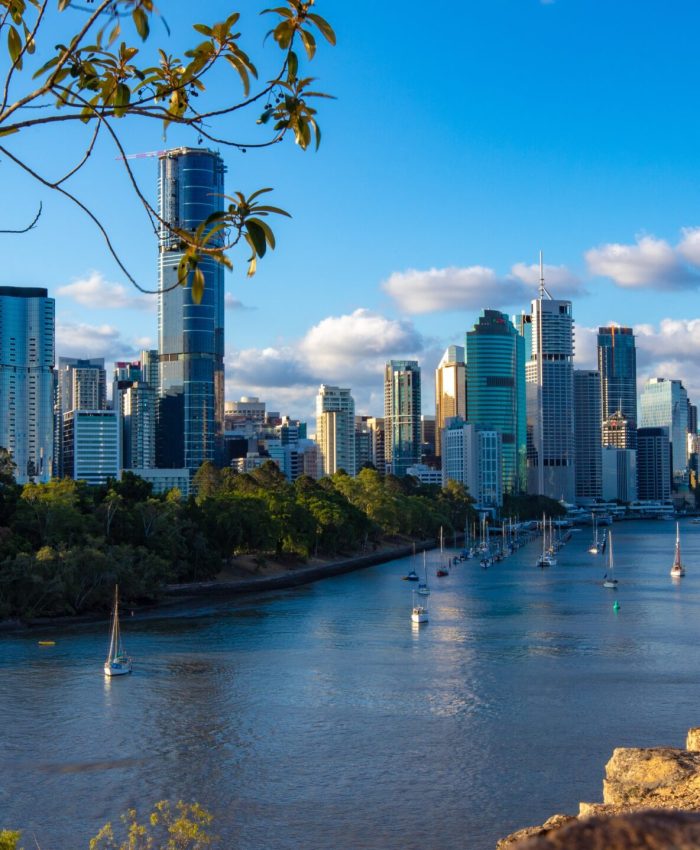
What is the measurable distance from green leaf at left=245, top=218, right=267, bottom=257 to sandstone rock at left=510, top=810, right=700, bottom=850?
3794 mm

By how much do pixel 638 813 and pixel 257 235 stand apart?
154 inches

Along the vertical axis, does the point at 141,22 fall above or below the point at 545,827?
above

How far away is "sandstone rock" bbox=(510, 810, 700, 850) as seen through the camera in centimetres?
265

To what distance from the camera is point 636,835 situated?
2688mm

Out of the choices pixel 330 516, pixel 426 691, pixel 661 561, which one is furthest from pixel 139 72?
pixel 661 561

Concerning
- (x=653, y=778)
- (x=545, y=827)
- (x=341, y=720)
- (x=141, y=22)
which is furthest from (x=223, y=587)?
(x=141, y=22)

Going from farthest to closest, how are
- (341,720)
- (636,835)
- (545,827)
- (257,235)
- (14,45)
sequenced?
(341,720) < (545,827) < (14,45) < (257,235) < (636,835)

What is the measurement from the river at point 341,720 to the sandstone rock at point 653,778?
1071cm

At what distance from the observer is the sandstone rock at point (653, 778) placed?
577 inches

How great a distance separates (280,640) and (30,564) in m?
17.6

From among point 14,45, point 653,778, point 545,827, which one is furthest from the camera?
point 653,778

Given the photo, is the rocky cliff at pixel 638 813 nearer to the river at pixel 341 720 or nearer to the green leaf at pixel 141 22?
the green leaf at pixel 141 22

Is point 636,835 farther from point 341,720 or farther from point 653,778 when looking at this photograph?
point 341,720

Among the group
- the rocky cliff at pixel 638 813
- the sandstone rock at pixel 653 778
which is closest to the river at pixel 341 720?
the sandstone rock at pixel 653 778
